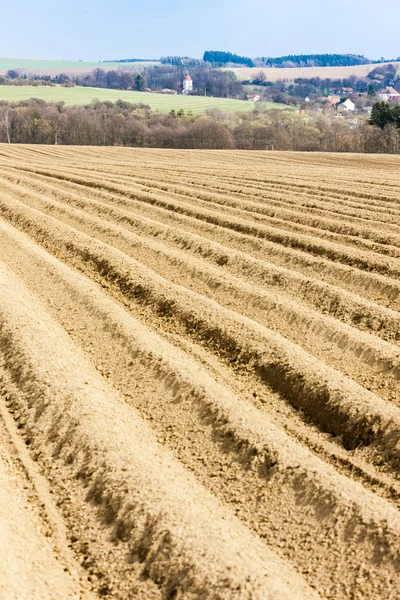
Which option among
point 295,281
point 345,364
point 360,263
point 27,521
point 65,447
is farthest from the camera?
point 360,263

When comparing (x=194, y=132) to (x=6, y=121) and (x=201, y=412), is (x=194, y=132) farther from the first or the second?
(x=201, y=412)

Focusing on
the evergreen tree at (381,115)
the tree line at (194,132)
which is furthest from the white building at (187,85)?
the evergreen tree at (381,115)

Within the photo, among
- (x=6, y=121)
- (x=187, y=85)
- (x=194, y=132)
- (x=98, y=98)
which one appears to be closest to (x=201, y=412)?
(x=194, y=132)

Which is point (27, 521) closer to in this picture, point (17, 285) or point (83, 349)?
point (83, 349)

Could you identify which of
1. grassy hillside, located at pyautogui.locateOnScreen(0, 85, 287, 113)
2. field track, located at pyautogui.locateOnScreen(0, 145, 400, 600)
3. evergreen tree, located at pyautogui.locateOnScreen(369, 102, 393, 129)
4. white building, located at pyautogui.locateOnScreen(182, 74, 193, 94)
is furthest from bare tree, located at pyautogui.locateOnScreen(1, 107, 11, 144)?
white building, located at pyautogui.locateOnScreen(182, 74, 193, 94)

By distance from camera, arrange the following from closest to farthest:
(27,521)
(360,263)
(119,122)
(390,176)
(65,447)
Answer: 1. (27,521)
2. (65,447)
3. (360,263)
4. (390,176)
5. (119,122)

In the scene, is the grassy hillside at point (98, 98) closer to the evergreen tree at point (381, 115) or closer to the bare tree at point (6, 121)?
the bare tree at point (6, 121)

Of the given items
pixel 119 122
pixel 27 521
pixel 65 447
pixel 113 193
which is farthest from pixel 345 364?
pixel 119 122
